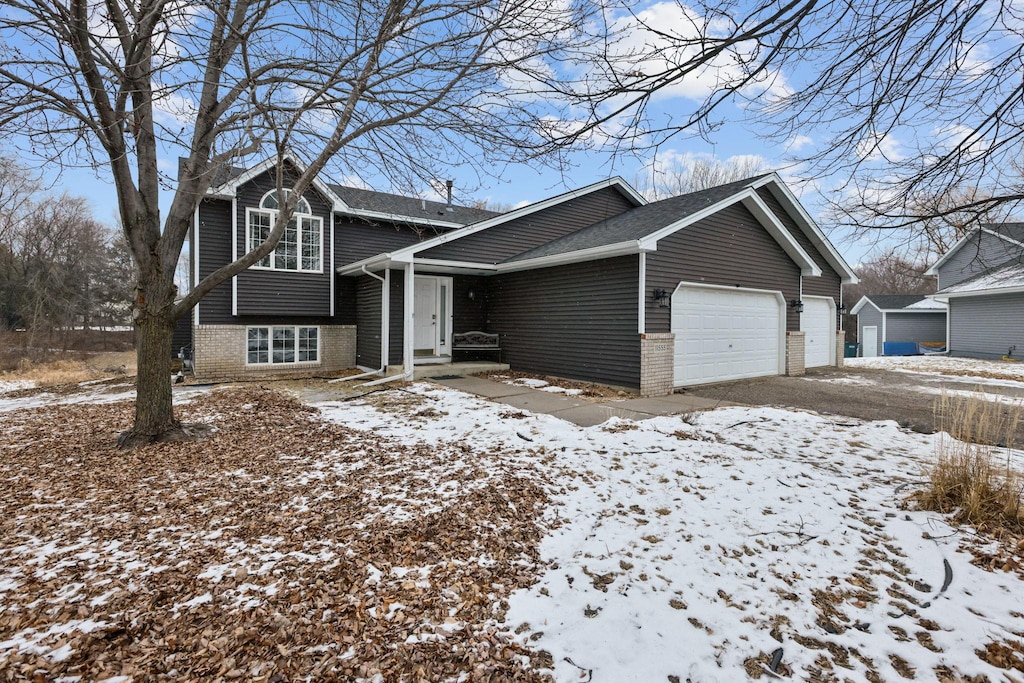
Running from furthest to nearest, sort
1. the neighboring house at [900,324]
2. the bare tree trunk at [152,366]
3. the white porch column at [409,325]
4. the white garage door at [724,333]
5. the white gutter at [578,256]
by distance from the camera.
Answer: the neighboring house at [900,324] → the white porch column at [409,325] → the white garage door at [724,333] → the white gutter at [578,256] → the bare tree trunk at [152,366]

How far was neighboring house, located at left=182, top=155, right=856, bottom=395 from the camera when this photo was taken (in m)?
9.66

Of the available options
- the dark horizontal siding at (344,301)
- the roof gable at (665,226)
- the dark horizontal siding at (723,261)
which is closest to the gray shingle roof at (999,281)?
the dark horizontal siding at (723,261)

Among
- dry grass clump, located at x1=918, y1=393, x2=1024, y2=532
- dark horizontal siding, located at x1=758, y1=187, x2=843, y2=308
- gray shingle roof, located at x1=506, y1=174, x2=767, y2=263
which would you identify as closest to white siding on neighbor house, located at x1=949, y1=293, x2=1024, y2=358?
dark horizontal siding, located at x1=758, y1=187, x2=843, y2=308

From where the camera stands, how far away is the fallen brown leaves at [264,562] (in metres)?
2.20

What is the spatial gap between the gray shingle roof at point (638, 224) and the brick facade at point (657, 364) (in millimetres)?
2032

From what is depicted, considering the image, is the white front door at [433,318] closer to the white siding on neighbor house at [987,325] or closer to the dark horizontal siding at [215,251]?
the dark horizontal siding at [215,251]

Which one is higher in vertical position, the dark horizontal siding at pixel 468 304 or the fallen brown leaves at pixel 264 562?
the dark horizontal siding at pixel 468 304

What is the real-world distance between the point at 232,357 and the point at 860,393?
573 inches

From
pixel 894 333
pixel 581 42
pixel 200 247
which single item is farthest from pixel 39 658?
pixel 894 333

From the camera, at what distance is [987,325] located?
18.2 meters

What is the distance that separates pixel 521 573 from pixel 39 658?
2377 millimetres

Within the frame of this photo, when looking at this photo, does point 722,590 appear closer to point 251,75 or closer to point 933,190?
point 933,190

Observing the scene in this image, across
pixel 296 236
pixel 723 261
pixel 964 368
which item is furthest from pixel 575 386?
pixel 964 368

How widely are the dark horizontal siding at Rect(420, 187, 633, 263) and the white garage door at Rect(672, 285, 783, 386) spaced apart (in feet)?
15.6
